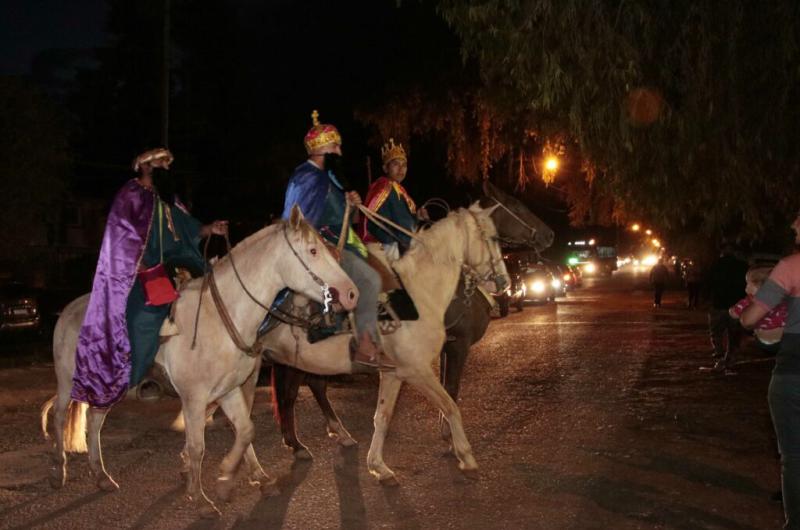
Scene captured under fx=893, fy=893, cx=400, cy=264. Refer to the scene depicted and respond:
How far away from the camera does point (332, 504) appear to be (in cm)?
711

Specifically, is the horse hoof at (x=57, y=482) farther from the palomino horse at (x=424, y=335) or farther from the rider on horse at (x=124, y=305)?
the palomino horse at (x=424, y=335)

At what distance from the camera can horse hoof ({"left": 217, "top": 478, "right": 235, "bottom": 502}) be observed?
7.10 metres

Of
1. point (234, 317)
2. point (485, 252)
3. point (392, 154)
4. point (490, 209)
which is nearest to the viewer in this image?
point (234, 317)

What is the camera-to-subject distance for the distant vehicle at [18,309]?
2230 cm

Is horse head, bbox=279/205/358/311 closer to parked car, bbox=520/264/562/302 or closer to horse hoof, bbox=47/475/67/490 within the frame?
horse hoof, bbox=47/475/67/490

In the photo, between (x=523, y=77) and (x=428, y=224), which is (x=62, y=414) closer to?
(x=428, y=224)

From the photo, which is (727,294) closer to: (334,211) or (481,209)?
(481,209)

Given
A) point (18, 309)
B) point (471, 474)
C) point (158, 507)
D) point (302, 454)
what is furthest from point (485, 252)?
point (18, 309)

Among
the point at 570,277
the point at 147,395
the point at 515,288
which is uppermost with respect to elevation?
the point at 147,395

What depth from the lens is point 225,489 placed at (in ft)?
23.3

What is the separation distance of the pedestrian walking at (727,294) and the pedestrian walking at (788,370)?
9619 mm

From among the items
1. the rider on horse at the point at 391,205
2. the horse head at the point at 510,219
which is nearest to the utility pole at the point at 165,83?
the rider on horse at the point at 391,205

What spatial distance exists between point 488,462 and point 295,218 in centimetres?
324

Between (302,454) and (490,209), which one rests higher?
(490,209)
